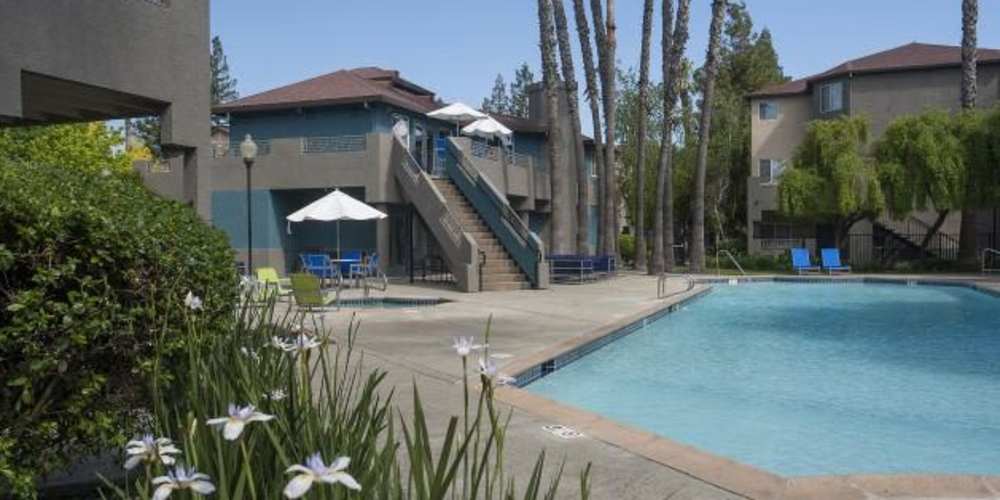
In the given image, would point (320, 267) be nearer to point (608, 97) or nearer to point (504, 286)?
point (504, 286)

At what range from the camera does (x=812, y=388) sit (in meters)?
9.93

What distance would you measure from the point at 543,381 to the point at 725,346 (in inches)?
196

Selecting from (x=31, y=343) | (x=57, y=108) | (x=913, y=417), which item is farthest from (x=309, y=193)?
(x=31, y=343)

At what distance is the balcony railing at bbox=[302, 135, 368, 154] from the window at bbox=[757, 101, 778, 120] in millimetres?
21289

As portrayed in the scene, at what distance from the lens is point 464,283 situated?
2061 centimetres

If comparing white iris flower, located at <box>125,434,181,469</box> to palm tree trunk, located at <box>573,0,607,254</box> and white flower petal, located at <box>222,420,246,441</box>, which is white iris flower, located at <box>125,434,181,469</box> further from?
palm tree trunk, located at <box>573,0,607,254</box>

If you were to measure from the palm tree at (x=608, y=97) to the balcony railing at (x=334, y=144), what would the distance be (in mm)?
9206

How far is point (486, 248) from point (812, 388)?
1353 centimetres

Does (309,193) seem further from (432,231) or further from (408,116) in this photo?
(432,231)

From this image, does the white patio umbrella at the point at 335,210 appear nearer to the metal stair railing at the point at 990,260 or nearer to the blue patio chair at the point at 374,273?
the blue patio chair at the point at 374,273

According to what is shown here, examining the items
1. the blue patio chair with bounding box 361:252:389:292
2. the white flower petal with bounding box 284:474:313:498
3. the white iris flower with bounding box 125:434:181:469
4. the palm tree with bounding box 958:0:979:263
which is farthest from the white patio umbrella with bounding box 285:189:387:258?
the palm tree with bounding box 958:0:979:263

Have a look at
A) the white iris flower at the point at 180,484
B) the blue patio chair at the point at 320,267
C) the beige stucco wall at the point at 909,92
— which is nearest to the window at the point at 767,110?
the beige stucco wall at the point at 909,92

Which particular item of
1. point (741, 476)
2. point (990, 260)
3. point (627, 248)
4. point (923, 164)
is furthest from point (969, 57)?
point (741, 476)

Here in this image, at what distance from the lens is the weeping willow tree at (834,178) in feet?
97.5
